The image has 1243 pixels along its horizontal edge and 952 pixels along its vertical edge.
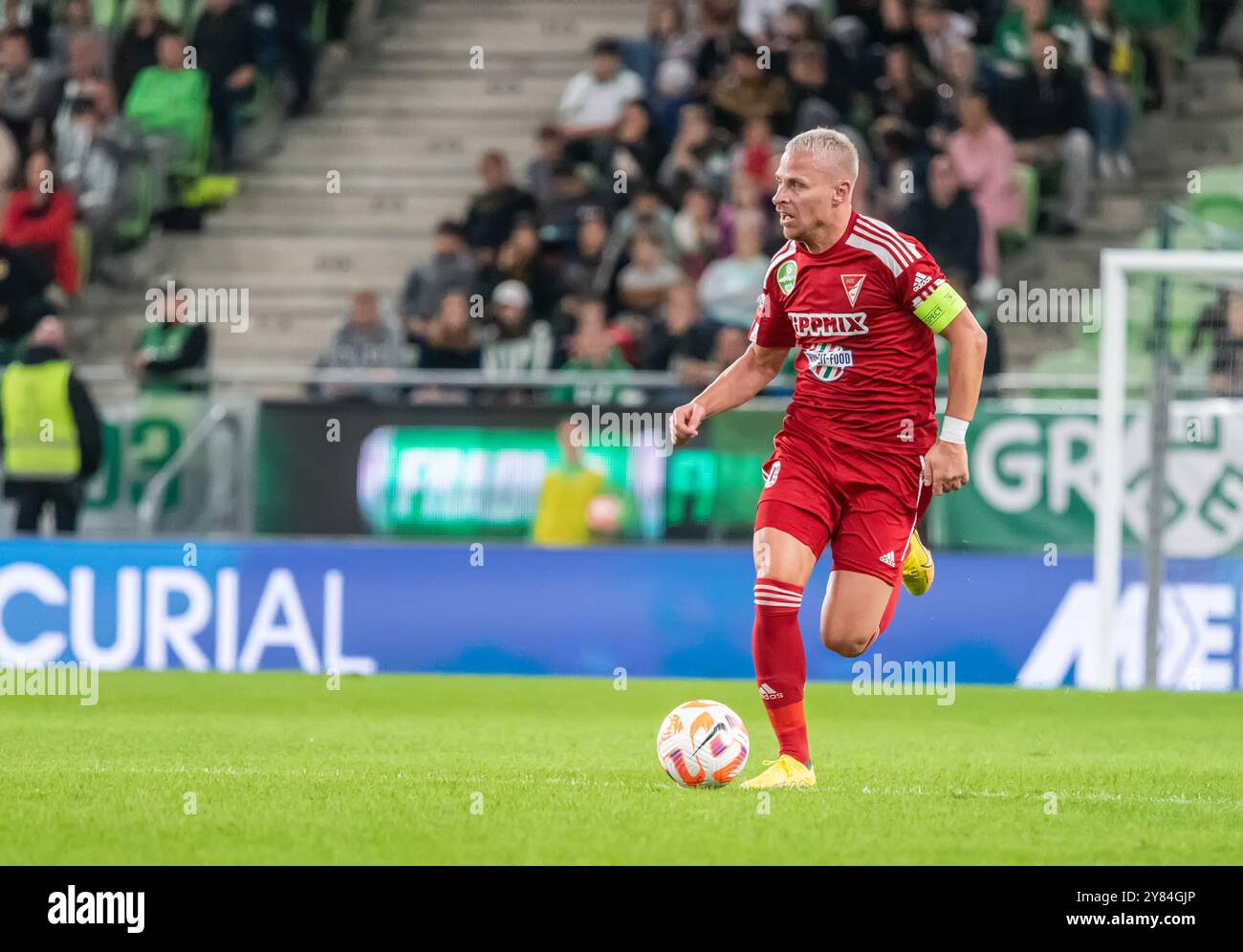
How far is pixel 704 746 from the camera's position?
7.18m

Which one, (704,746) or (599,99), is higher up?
(599,99)

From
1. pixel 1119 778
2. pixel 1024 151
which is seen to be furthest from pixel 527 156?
pixel 1119 778

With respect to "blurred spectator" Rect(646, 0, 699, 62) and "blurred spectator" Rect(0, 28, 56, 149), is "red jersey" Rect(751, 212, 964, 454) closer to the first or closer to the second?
"blurred spectator" Rect(646, 0, 699, 62)

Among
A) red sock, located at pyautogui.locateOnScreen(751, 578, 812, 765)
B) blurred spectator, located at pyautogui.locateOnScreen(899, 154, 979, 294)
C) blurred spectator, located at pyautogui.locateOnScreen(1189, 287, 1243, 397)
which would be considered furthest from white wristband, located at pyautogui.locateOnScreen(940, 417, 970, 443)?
blurred spectator, located at pyautogui.locateOnScreen(899, 154, 979, 294)

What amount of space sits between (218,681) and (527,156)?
8157mm

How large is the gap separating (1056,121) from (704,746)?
404 inches

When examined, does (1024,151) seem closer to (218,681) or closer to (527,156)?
(527,156)

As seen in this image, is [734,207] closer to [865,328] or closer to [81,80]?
[81,80]

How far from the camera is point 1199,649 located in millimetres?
12562

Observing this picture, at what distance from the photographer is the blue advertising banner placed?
12883mm

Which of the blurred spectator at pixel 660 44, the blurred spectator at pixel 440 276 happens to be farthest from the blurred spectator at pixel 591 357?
the blurred spectator at pixel 660 44

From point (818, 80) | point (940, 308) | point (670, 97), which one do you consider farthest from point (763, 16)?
point (940, 308)

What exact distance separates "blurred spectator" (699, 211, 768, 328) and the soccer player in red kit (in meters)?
7.13

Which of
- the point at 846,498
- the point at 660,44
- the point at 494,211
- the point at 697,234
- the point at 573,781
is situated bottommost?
the point at 573,781
